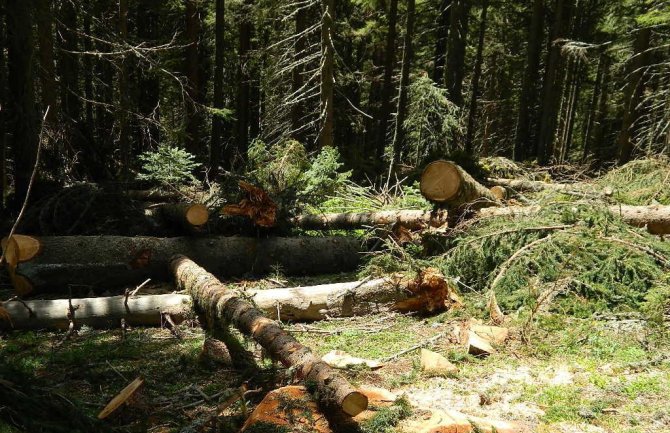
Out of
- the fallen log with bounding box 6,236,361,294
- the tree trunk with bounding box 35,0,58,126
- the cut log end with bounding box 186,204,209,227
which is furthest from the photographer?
the tree trunk with bounding box 35,0,58,126

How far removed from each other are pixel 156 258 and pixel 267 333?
3.52m

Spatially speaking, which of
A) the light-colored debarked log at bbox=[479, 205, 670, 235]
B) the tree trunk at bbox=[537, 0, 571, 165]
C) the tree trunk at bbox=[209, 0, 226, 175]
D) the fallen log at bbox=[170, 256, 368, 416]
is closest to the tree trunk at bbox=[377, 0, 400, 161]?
the tree trunk at bbox=[209, 0, 226, 175]

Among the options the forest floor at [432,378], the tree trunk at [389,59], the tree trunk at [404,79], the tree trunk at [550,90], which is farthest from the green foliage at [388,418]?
the tree trunk at [550,90]

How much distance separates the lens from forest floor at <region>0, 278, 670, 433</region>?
11.6ft

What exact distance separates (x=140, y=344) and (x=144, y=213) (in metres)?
3.32

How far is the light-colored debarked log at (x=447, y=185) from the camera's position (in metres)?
7.12

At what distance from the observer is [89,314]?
5.67m

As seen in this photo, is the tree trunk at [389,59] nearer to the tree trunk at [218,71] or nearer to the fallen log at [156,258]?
the tree trunk at [218,71]

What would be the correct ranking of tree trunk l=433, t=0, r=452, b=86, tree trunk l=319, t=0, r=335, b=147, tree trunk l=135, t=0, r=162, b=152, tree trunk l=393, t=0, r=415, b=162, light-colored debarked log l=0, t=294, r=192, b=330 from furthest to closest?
tree trunk l=135, t=0, r=162, b=152
tree trunk l=433, t=0, r=452, b=86
tree trunk l=393, t=0, r=415, b=162
tree trunk l=319, t=0, r=335, b=147
light-colored debarked log l=0, t=294, r=192, b=330

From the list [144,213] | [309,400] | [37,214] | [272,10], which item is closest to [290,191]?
[144,213]

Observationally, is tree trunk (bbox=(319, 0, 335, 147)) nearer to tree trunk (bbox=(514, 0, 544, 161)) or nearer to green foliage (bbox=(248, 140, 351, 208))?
green foliage (bbox=(248, 140, 351, 208))

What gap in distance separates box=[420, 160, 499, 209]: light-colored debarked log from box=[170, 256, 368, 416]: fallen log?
3.40 meters

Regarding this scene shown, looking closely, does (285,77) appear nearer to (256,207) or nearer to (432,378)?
(256,207)

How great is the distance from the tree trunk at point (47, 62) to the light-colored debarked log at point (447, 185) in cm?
636
